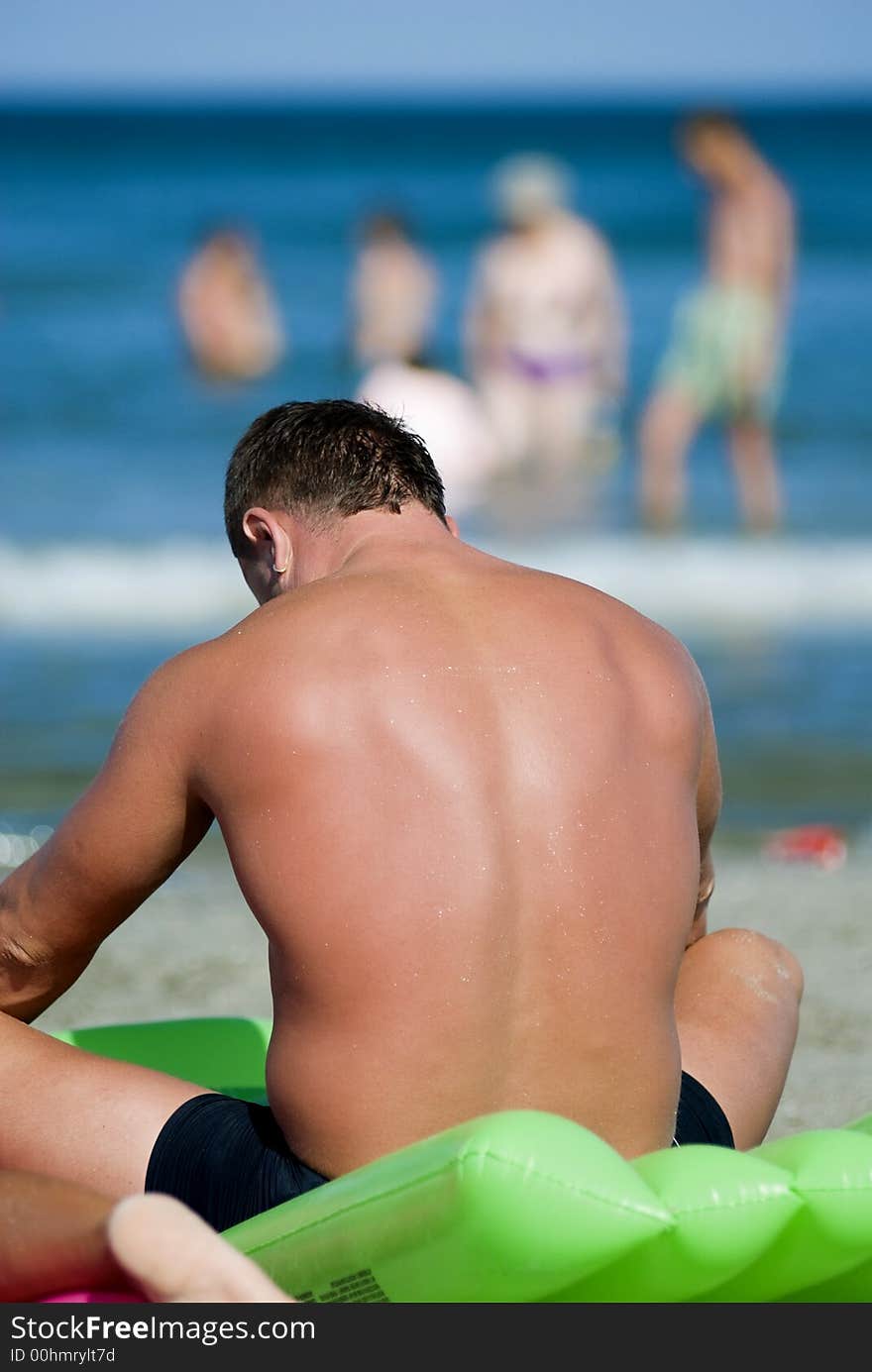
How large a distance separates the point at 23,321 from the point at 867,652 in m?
11.5

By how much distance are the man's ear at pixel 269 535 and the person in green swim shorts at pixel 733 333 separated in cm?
780

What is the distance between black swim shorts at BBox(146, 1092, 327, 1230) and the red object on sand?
278 cm

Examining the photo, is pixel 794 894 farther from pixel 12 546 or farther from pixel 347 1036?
pixel 12 546

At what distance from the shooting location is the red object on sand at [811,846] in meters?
4.71

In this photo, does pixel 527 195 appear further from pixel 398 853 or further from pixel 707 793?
pixel 398 853

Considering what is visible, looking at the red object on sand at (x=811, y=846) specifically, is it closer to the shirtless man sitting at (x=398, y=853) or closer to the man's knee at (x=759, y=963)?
the man's knee at (x=759, y=963)

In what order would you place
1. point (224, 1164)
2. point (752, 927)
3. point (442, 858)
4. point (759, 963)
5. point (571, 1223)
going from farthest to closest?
point (752, 927) → point (759, 963) → point (224, 1164) → point (442, 858) → point (571, 1223)

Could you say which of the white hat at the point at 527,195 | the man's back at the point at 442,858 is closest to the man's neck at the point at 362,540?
the man's back at the point at 442,858

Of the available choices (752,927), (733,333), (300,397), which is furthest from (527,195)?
(752,927)

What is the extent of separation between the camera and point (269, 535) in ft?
7.47

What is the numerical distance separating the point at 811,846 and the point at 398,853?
10.1 ft

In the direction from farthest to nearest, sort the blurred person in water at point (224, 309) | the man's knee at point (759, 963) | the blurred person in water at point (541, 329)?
the blurred person in water at point (224, 309), the blurred person in water at point (541, 329), the man's knee at point (759, 963)

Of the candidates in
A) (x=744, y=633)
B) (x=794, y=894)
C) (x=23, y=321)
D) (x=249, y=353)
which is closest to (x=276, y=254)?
(x=23, y=321)

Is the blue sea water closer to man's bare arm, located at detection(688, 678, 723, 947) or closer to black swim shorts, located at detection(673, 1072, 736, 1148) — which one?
man's bare arm, located at detection(688, 678, 723, 947)
